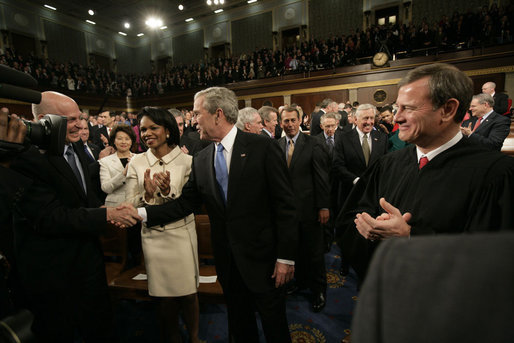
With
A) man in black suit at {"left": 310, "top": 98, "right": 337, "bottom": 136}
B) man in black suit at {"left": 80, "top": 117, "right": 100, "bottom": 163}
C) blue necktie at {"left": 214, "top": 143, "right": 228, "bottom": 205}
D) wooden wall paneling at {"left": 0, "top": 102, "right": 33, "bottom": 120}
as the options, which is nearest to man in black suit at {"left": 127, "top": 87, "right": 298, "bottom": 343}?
blue necktie at {"left": 214, "top": 143, "right": 228, "bottom": 205}

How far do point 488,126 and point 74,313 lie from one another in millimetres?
5265

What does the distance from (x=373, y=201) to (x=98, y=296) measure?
164cm

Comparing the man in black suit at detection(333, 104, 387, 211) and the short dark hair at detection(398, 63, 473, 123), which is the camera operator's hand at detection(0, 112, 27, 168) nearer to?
the short dark hair at detection(398, 63, 473, 123)

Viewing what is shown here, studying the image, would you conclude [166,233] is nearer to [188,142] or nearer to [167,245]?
[167,245]

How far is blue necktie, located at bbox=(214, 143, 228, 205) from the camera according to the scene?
1639 mm

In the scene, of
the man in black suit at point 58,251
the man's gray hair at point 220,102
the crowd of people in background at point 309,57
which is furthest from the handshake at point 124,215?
the crowd of people in background at point 309,57

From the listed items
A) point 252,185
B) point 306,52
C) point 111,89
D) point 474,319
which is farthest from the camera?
point 111,89

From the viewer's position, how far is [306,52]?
46.6ft

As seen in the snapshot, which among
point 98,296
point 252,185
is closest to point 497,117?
point 252,185

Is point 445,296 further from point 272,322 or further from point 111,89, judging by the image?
point 111,89

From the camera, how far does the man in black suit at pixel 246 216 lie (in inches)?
61.6

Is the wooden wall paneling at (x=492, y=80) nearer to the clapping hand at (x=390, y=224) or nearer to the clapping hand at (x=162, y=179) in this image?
the clapping hand at (x=390, y=224)

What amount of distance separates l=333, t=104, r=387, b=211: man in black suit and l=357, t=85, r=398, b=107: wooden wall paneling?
9.03 m

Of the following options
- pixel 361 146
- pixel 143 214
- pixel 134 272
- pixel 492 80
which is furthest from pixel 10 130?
pixel 492 80
